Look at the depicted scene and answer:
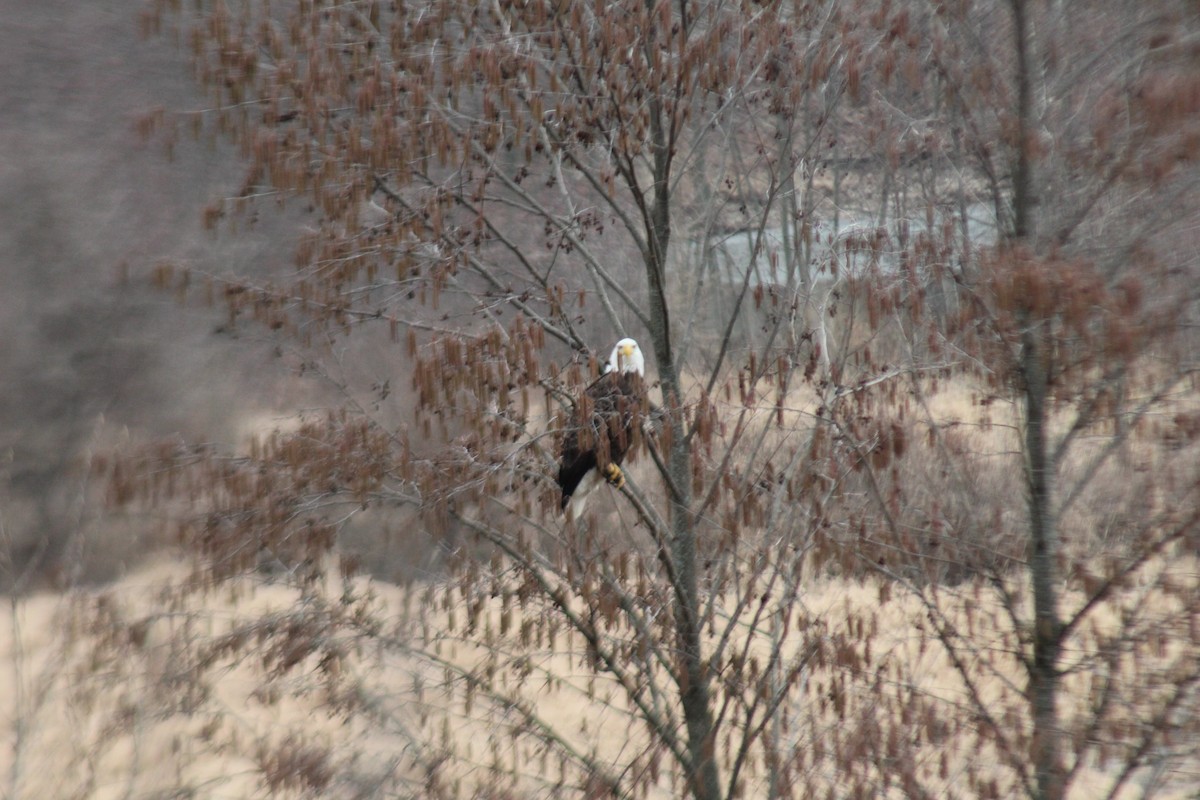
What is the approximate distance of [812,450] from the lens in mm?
3848

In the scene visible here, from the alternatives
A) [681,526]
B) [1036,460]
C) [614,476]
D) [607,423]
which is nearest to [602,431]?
[607,423]

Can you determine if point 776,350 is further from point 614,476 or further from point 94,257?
point 94,257

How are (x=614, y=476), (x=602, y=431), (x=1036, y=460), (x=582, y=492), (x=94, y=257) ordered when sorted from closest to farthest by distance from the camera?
(x=602, y=431) < (x=1036, y=460) < (x=614, y=476) < (x=582, y=492) < (x=94, y=257)

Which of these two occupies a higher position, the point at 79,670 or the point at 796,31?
the point at 796,31

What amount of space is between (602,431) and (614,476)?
0.79 metres

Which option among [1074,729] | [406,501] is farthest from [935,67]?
[406,501]

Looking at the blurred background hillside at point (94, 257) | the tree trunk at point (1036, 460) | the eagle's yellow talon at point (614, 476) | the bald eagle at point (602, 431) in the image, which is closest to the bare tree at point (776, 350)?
the tree trunk at point (1036, 460)

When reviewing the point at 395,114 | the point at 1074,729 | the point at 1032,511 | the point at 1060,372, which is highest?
the point at 395,114

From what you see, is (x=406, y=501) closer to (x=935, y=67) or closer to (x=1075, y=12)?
(x=935, y=67)

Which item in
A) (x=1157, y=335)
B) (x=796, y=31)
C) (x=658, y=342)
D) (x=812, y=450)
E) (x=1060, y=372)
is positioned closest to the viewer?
(x=1157, y=335)

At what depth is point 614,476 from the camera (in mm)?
4102

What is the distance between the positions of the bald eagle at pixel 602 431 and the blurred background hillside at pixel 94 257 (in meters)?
6.50

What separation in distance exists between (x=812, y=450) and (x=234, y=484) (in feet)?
7.12

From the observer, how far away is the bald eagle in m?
3.27
